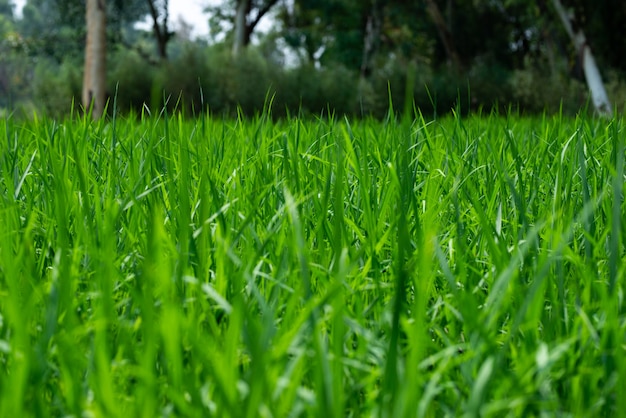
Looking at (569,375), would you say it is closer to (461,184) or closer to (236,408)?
(236,408)

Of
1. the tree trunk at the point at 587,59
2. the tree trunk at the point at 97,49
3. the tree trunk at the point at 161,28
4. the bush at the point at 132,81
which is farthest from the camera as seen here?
the tree trunk at the point at 161,28

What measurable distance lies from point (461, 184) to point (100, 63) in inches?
476

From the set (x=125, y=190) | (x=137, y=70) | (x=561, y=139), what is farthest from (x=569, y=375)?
(x=137, y=70)

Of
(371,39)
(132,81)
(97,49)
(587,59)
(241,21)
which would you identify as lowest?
(132,81)

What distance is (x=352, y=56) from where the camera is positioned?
27016mm

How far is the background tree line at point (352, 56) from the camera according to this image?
15602mm

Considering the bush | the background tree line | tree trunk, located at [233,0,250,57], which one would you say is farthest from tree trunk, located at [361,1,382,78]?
the bush

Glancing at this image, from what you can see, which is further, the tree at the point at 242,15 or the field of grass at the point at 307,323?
the tree at the point at 242,15

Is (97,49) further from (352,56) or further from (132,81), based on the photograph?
(352,56)

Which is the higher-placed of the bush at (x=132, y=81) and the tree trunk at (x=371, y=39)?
the tree trunk at (x=371, y=39)

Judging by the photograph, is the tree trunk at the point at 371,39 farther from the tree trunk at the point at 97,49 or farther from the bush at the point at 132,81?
the tree trunk at the point at 97,49

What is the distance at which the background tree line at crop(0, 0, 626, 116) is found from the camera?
15.6 meters

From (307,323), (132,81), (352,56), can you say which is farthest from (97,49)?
(352,56)

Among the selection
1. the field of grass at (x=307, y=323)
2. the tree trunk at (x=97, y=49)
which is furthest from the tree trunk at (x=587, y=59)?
the field of grass at (x=307, y=323)
